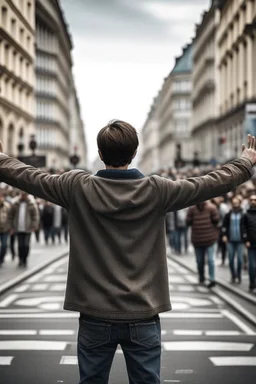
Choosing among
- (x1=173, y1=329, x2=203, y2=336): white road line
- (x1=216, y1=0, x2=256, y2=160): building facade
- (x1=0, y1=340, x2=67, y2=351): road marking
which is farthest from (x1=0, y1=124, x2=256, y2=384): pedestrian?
(x1=216, y1=0, x2=256, y2=160): building facade

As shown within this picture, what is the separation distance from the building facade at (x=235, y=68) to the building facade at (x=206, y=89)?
280 inches

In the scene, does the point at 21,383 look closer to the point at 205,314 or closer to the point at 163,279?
the point at 163,279

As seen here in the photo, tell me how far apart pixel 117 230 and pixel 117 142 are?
376mm

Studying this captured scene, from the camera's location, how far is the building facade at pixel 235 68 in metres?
48.3

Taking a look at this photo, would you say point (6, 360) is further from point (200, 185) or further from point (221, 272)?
point (221, 272)

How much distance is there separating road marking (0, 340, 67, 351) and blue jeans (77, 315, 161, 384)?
4.60 m

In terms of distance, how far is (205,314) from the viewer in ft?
35.8

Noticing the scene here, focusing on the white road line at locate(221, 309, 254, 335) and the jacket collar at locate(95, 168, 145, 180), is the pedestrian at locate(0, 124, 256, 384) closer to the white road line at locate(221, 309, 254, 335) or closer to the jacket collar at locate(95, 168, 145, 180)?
the jacket collar at locate(95, 168, 145, 180)

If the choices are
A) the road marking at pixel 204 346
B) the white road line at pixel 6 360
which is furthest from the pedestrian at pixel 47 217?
the white road line at pixel 6 360

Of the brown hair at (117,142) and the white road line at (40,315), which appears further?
the white road line at (40,315)

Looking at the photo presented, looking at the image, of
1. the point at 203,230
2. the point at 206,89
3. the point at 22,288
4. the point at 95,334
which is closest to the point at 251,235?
the point at 203,230

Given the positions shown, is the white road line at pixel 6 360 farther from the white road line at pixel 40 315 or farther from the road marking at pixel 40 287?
the road marking at pixel 40 287

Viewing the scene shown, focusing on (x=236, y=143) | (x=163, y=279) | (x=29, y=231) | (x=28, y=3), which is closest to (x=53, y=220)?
(x=29, y=231)

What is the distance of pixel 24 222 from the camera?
18797 millimetres
